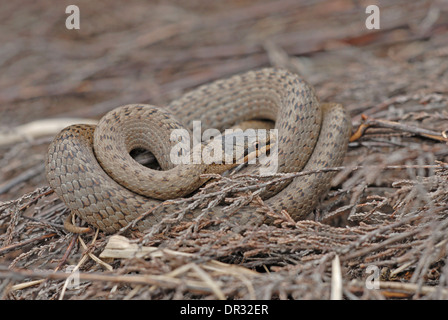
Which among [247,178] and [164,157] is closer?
[247,178]

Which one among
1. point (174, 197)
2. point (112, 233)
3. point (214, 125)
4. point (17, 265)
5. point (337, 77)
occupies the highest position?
point (337, 77)

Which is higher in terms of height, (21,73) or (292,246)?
(21,73)

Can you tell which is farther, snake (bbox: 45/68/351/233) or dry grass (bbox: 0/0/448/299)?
snake (bbox: 45/68/351/233)

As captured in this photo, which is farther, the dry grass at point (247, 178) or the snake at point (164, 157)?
the snake at point (164, 157)

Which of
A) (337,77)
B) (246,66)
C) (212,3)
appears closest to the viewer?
(337,77)

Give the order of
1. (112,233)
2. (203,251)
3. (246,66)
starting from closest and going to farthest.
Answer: (203,251) < (112,233) < (246,66)

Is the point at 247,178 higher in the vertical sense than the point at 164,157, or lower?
lower
